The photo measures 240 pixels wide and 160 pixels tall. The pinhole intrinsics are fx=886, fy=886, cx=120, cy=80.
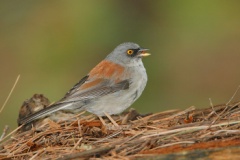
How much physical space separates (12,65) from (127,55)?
11.3ft

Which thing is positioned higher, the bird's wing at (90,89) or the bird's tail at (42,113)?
the bird's wing at (90,89)

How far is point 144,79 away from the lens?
31.3 ft

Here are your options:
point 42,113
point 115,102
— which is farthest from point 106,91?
point 42,113

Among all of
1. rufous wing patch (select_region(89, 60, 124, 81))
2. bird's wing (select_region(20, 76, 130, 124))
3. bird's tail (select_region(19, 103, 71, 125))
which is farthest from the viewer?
rufous wing patch (select_region(89, 60, 124, 81))

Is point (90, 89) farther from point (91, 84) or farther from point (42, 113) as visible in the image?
point (42, 113)

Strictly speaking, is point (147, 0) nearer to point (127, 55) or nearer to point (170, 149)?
point (127, 55)

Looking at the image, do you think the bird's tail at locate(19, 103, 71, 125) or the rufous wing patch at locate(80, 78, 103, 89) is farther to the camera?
the rufous wing patch at locate(80, 78, 103, 89)

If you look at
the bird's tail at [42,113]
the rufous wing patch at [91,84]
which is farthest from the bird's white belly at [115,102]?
the bird's tail at [42,113]

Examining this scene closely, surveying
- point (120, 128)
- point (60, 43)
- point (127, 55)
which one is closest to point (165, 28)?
point (60, 43)

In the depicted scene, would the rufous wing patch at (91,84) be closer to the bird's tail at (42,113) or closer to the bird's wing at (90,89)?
the bird's wing at (90,89)

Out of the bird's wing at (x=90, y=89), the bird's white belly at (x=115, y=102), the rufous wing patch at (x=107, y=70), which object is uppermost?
the rufous wing patch at (x=107, y=70)

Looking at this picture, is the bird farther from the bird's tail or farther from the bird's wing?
the bird's tail

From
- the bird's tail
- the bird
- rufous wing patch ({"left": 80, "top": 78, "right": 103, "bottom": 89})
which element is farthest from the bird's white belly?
the bird's tail

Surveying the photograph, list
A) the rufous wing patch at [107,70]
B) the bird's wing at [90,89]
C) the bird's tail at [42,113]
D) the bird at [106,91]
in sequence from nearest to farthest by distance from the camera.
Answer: the bird's tail at [42,113], the bird's wing at [90,89], the bird at [106,91], the rufous wing patch at [107,70]
